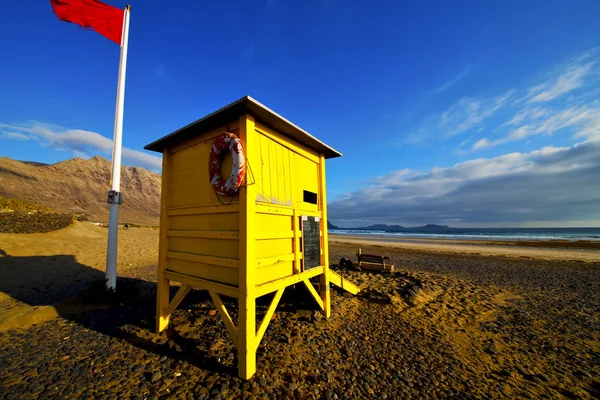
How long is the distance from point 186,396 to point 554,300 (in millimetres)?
10975

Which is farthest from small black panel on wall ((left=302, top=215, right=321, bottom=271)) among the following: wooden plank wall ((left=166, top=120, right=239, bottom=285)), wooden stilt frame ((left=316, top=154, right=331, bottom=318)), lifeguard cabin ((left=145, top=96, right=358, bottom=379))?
wooden plank wall ((left=166, top=120, right=239, bottom=285))

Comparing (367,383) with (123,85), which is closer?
(367,383)

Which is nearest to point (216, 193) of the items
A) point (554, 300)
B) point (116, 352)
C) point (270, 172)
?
point (270, 172)

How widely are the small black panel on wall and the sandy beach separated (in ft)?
4.18

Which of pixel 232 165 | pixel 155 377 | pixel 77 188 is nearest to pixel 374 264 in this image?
pixel 232 165

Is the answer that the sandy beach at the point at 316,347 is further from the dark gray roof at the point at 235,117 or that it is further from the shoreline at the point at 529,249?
the shoreline at the point at 529,249

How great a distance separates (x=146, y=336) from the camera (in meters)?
4.69

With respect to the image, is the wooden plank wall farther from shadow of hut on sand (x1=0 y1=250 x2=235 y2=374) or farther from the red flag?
the red flag

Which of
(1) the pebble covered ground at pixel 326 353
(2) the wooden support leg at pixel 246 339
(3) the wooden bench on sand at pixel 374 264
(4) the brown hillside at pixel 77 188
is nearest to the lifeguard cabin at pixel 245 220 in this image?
(2) the wooden support leg at pixel 246 339

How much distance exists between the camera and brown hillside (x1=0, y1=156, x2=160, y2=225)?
173 feet

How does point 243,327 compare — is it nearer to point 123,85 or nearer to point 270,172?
point 270,172

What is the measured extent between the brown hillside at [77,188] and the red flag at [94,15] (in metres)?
51.5

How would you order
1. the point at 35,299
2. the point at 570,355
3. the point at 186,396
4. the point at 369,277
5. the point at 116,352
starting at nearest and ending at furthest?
the point at 186,396, the point at 116,352, the point at 570,355, the point at 35,299, the point at 369,277

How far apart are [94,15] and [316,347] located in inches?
428
